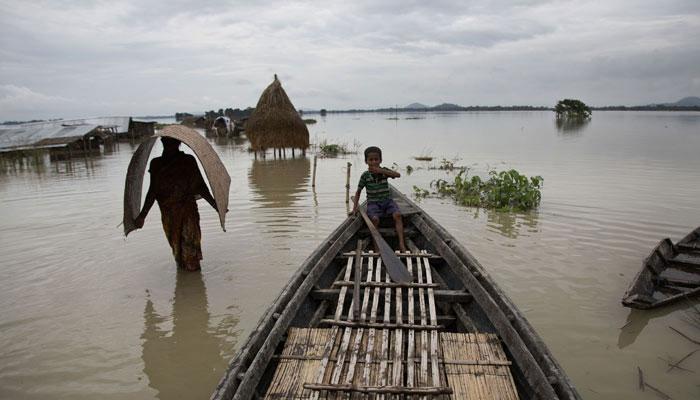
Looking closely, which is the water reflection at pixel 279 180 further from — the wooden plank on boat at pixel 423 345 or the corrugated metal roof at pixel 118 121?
the corrugated metal roof at pixel 118 121

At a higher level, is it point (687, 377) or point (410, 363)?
point (410, 363)

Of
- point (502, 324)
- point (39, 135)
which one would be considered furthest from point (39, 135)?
point (502, 324)

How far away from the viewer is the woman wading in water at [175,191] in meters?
4.97

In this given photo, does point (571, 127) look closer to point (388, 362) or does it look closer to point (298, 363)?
point (388, 362)

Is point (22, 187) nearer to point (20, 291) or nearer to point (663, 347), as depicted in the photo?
point (20, 291)

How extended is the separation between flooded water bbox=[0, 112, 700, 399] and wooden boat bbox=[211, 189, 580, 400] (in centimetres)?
91

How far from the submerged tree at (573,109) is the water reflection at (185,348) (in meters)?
53.7

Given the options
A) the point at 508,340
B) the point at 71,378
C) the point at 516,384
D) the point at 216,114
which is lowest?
the point at 71,378

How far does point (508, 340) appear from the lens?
108 inches

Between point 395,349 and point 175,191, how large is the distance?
139 inches

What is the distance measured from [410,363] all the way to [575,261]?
416 centimetres

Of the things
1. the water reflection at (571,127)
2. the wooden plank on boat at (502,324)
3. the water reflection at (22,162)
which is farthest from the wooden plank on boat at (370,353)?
the water reflection at (571,127)

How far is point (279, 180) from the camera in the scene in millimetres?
12789

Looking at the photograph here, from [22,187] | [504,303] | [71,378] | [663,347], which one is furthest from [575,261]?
[22,187]
